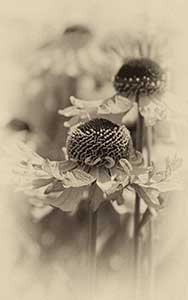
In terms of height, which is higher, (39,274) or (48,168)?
(48,168)

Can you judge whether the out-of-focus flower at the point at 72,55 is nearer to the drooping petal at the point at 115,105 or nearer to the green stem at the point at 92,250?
the drooping petal at the point at 115,105

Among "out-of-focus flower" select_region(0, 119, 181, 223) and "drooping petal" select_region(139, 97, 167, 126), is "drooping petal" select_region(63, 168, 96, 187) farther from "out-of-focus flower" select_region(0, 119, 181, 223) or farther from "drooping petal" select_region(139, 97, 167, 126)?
"drooping petal" select_region(139, 97, 167, 126)

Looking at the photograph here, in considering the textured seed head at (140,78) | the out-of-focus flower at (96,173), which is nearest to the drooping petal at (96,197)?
the out-of-focus flower at (96,173)

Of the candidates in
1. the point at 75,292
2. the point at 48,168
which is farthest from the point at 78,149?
the point at 75,292

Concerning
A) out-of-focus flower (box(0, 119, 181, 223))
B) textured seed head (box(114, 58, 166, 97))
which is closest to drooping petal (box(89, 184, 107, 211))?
out-of-focus flower (box(0, 119, 181, 223))

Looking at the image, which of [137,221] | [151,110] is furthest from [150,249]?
[151,110]

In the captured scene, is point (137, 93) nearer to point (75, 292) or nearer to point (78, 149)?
point (78, 149)
